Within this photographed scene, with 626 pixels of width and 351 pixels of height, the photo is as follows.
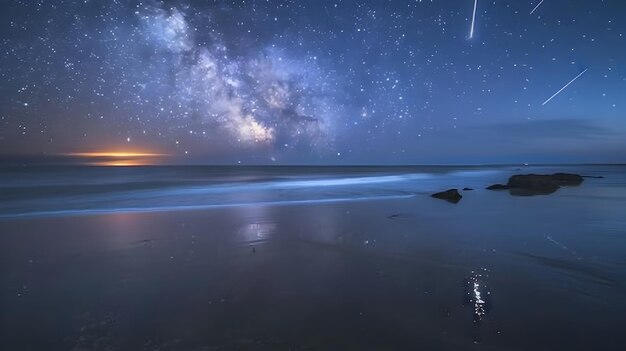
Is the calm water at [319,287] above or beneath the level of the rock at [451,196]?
beneath

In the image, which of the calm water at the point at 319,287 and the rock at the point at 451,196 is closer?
the calm water at the point at 319,287

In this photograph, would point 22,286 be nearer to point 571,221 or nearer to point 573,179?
point 571,221

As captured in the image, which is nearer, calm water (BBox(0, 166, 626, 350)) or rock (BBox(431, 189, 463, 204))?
calm water (BBox(0, 166, 626, 350))

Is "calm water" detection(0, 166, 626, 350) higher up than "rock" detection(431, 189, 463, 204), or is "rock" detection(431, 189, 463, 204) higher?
"rock" detection(431, 189, 463, 204)

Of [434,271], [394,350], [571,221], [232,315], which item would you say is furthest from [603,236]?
[232,315]

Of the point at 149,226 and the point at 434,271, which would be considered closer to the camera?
the point at 434,271

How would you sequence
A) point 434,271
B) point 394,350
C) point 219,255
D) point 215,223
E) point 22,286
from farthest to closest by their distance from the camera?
point 215,223
point 219,255
point 434,271
point 22,286
point 394,350

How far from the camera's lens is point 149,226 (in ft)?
33.7

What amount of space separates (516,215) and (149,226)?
1147 centimetres

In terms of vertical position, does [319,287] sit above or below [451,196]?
below

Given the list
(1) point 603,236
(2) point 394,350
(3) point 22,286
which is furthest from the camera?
(1) point 603,236

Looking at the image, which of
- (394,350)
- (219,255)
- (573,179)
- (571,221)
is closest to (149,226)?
(219,255)

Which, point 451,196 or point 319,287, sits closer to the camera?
point 319,287

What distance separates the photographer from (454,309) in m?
4.06
